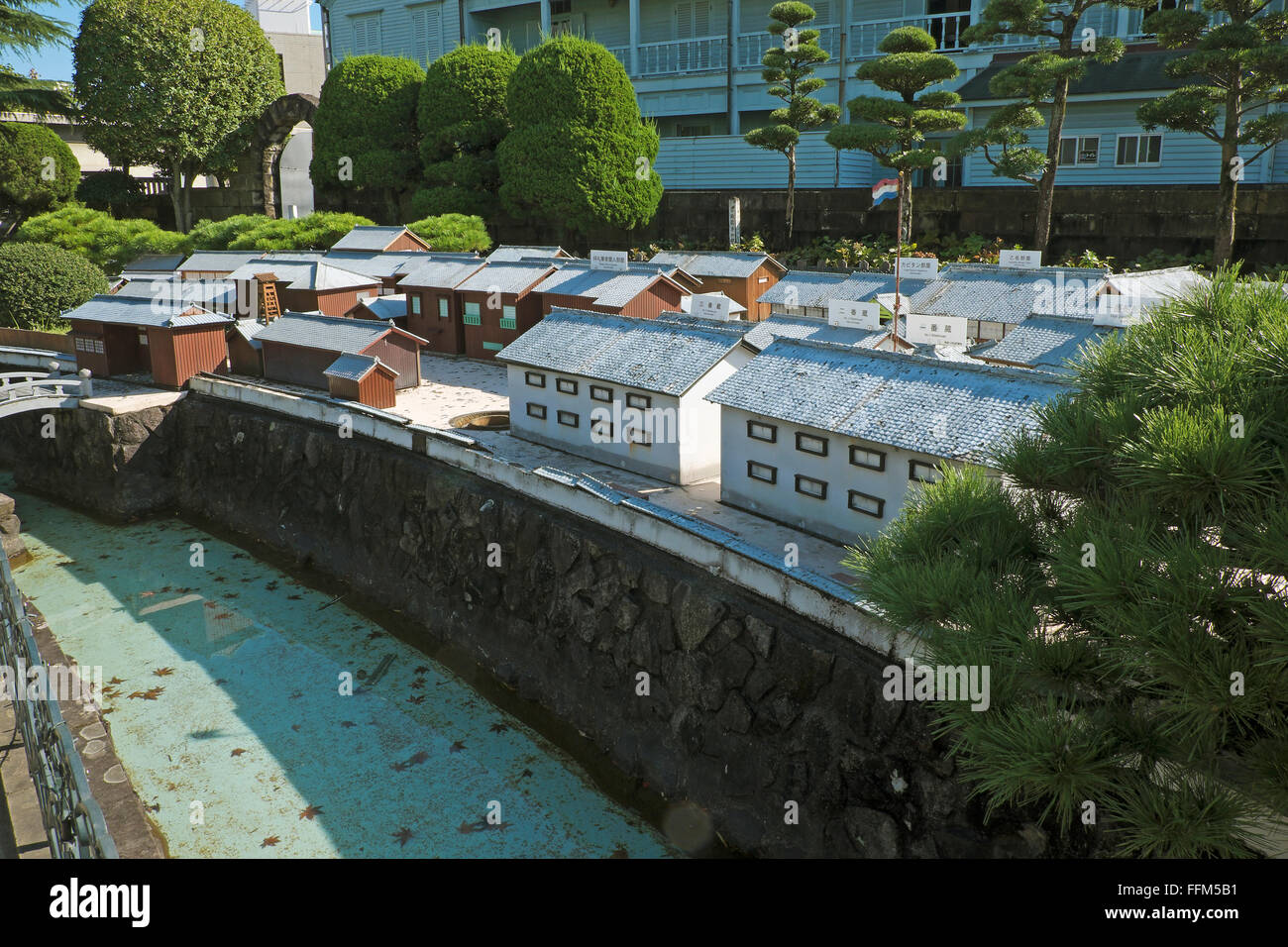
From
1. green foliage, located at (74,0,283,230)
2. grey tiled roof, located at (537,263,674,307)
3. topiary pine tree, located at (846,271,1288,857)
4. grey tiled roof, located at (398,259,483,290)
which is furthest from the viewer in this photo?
green foliage, located at (74,0,283,230)

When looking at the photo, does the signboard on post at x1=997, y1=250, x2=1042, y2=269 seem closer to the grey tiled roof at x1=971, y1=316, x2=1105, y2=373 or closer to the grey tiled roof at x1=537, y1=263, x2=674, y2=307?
the grey tiled roof at x1=971, y1=316, x2=1105, y2=373

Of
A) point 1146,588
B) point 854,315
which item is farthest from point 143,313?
point 1146,588

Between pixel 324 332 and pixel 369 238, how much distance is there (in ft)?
47.2

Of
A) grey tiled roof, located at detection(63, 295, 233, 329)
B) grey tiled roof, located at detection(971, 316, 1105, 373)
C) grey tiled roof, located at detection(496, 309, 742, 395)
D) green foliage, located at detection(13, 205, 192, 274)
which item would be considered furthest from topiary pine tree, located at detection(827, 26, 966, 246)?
green foliage, located at detection(13, 205, 192, 274)

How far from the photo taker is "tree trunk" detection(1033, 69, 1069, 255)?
33.4m

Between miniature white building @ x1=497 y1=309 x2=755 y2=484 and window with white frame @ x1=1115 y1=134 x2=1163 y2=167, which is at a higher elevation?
window with white frame @ x1=1115 y1=134 x2=1163 y2=167

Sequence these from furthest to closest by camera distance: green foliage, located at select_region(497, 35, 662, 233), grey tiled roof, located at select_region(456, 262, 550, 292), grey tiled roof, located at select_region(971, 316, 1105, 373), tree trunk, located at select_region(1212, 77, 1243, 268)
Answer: green foliage, located at select_region(497, 35, 662, 233)
grey tiled roof, located at select_region(456, 262, 550, 292)
tree trunk, located at select_region(1212, 77, 1243, 268)
grey tiled roof, located at select_region(971, 316, 1105, 373)

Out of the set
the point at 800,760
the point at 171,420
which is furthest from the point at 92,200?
the point at 800,760

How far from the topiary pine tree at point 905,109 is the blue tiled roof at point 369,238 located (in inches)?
809

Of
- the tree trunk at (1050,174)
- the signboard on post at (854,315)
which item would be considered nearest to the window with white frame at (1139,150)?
the tree trunk at (1050,174)

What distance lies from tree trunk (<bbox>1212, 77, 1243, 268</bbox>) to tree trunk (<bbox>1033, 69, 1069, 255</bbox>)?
5048 mm

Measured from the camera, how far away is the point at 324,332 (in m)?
33.3

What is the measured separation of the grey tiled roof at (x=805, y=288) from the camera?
3397cm

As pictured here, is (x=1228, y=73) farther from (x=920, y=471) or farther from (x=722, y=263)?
(x=920, y=471)
